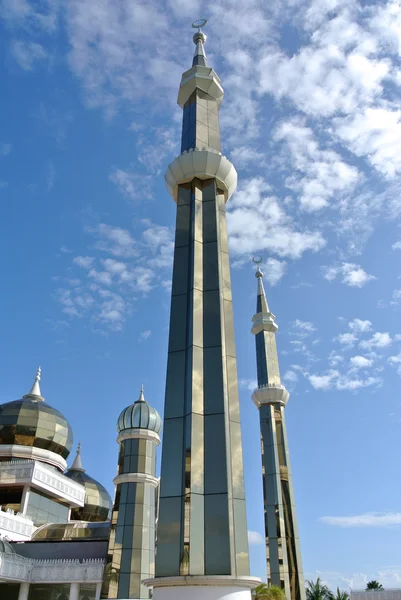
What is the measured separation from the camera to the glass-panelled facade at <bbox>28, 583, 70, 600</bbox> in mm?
27719

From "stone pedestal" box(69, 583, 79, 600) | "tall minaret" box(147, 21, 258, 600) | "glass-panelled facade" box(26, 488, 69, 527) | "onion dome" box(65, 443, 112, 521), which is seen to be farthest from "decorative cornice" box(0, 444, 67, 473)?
"tall minaret" box(147, 21, 258, 600)

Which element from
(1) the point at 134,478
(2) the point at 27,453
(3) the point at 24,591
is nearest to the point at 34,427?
(2) the point at 27,453

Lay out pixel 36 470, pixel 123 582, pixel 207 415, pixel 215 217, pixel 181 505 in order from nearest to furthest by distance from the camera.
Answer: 1. pixel 181 505
2. pixel 207 415
3. pixel 215 217
4. pixel 123 582
5. pixel 36 470

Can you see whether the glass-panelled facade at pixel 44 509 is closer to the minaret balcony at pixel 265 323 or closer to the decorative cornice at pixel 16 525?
the decorative cornice at pixel 16 525

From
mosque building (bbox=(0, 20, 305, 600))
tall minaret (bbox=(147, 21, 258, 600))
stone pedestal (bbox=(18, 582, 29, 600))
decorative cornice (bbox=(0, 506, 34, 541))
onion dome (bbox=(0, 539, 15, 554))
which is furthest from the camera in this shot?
decorative cornice (bbox=(0, 506, 34, 541))

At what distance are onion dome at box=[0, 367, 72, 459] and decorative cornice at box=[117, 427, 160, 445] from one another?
15.9 metres

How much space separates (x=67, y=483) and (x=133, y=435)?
56.7 feet

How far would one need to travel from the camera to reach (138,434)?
26.0m

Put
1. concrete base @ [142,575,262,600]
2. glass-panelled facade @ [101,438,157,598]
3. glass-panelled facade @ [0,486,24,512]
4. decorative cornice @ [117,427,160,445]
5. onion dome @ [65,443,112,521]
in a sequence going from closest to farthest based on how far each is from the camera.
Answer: concrete base @ [142,575,262,600] → glass-panelled facade @ [101,438,157,598] → decorative cornice @ [117,427,160,445] → glass-panelled facade @ [0,486,24,512] → onion dome @ [65,443,112,521]

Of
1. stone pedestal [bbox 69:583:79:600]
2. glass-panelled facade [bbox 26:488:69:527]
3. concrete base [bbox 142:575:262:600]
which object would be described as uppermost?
glass-panelled facade [bbox 26:488:69:527]

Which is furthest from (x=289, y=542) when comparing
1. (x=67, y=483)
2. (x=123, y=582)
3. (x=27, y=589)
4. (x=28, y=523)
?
(x=67, y=483)

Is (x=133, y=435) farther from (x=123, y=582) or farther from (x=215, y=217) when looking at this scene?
(x=215, y=217)

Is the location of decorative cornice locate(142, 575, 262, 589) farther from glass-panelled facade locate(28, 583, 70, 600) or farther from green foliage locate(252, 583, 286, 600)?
glass-panelled facade locate(28, 583, 70, 600)

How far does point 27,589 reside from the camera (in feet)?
89.9
